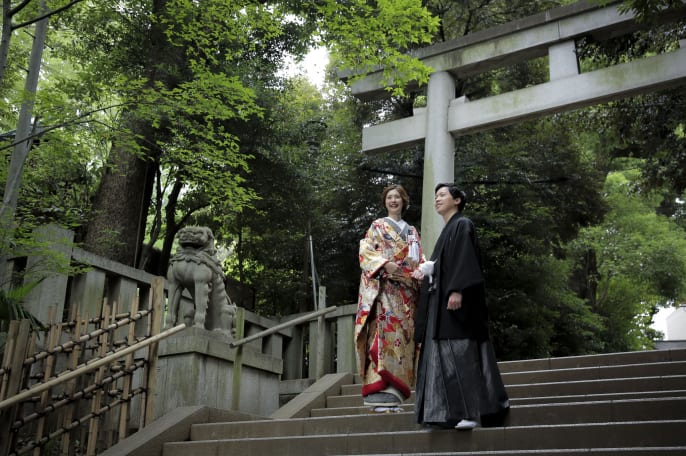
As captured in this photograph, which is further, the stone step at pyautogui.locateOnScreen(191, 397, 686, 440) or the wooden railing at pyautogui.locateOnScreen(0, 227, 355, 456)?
the wooden railing at pyautogui.locateOnScreen(0, 227, 355, 456)

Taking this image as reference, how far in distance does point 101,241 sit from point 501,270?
7.62 metres

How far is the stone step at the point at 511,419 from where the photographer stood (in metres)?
4.73

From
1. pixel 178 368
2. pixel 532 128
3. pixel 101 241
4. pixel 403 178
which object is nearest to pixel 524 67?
pixel 532 128

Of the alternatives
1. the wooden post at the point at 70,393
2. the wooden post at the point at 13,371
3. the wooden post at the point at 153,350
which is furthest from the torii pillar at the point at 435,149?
the wooden post at the point at 13,371

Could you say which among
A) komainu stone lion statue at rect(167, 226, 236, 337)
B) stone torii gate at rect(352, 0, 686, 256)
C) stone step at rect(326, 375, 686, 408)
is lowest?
stone step at rect(326, 375, 686, 408)

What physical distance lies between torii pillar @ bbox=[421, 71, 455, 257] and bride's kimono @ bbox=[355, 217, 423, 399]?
3.31 m

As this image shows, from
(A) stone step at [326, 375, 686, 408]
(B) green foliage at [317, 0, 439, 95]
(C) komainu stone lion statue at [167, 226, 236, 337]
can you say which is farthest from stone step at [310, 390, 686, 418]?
(B) green foliage at [317, 0, 439, 95]

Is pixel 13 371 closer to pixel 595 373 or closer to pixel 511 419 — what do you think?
pixel 511 419

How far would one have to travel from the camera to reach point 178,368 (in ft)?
22.8

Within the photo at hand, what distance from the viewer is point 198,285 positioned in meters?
7.58

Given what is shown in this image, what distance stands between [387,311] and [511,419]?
1333mm

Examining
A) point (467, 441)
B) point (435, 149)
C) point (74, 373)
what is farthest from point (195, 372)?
point (435, 149)

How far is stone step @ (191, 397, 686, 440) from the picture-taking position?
473 cm

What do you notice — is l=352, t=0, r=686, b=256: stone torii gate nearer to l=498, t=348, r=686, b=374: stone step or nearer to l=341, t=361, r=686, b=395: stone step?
l=498, t=348, r=686, b=374: stone step
